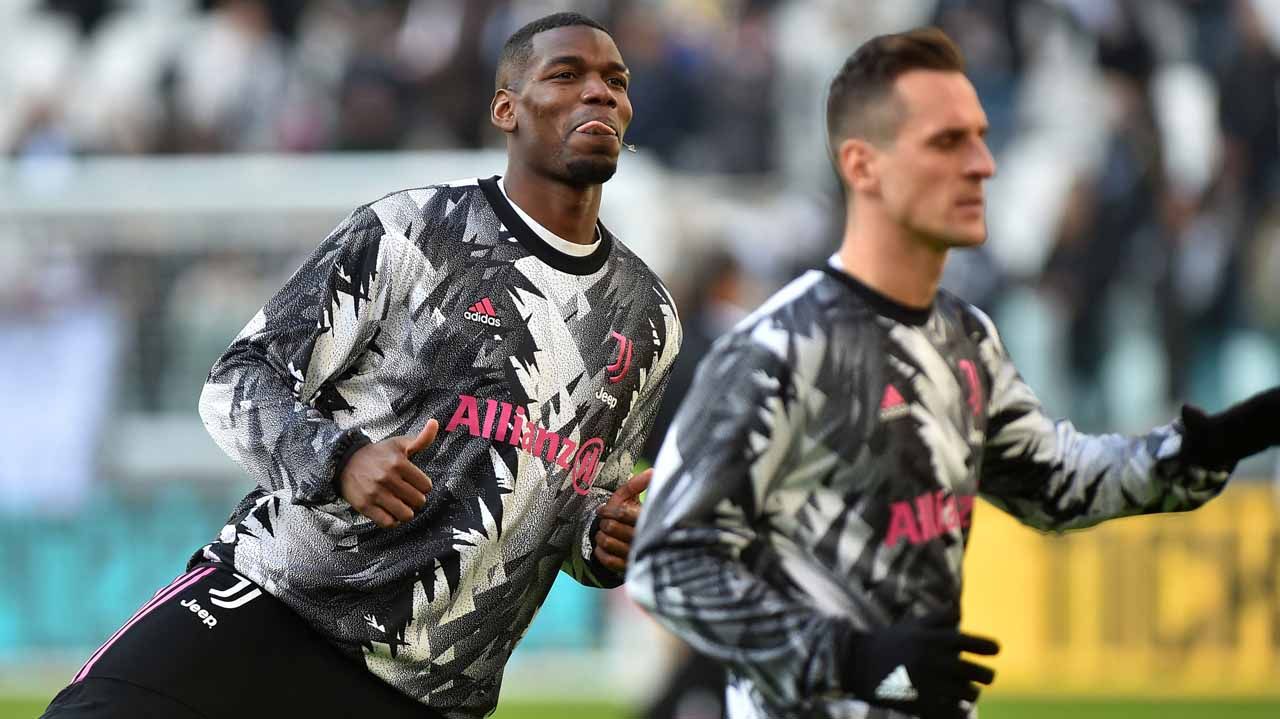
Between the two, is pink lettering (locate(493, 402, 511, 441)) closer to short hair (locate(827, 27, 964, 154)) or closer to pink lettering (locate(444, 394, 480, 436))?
pink lettering (locate(444, 394, 480, 436))

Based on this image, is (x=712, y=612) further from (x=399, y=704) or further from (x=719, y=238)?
(x=719, y=238)

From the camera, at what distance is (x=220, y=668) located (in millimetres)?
4047

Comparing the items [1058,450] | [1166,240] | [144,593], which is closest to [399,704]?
[1058,450]

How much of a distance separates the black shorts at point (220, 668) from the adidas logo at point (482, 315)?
2.52 ft

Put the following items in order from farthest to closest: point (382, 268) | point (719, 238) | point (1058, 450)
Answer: point (719, 238) → point (382, 268) → point (1058, 450)

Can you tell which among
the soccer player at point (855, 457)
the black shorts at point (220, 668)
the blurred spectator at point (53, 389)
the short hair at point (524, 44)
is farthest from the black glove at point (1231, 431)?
the blurred spectator at point (53, 389)

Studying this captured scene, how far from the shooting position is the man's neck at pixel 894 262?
342cm

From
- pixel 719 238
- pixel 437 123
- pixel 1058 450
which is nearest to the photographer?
pixel 1058 450

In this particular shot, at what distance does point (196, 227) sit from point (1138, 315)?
5.71m

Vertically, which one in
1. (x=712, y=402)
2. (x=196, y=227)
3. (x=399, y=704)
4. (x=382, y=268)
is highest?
(x=196, y=227)

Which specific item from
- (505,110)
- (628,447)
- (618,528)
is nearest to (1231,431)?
(618,528)

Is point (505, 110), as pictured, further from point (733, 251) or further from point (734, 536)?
point (733, 251)

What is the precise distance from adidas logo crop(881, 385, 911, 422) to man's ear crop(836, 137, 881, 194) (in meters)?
0.36

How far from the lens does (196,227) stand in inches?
451
